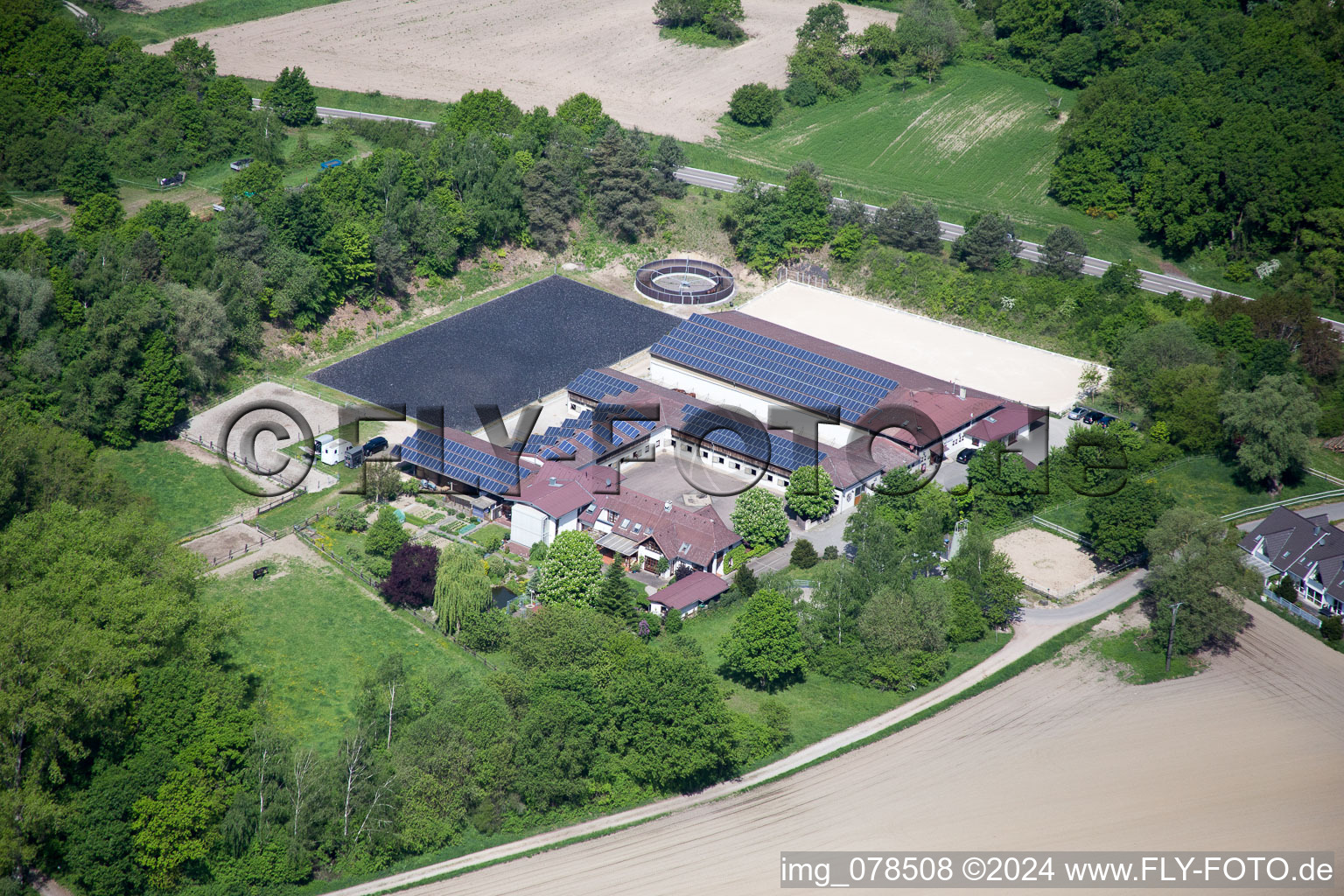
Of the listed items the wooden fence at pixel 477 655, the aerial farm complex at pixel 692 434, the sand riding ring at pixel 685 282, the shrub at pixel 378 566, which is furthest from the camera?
the sand riding ring at pixel 685 282

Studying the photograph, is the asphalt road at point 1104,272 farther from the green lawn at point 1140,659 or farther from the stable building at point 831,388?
the green lawn at point 1140,659

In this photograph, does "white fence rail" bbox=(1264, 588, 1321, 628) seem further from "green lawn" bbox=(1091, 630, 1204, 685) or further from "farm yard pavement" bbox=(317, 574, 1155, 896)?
"farm yard pavement" bbox=(317, 574, 1155, 896)

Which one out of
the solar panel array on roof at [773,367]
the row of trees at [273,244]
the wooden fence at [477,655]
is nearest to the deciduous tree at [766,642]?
the wooden fence at [477,655]

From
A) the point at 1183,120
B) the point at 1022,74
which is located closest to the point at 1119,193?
the point at 1183,120

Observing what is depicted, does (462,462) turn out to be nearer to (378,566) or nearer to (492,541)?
(492,541)

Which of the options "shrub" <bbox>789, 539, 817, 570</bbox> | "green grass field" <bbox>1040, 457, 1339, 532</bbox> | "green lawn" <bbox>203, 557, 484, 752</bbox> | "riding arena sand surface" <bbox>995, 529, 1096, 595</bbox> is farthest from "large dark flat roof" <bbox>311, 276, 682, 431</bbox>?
"green grass field" <bbox>1040, 457, 1339, 532</bbox>

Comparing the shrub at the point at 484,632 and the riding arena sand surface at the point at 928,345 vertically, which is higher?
the riding arena sand surface at the point at 928,345
